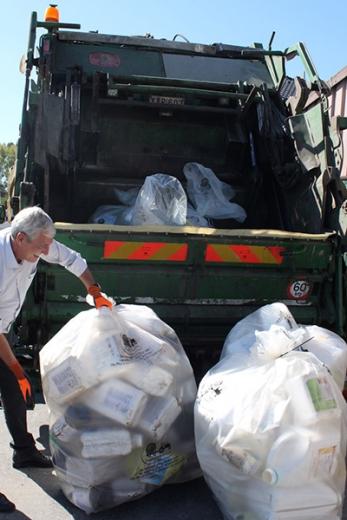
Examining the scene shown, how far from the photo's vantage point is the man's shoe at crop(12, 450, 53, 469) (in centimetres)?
280

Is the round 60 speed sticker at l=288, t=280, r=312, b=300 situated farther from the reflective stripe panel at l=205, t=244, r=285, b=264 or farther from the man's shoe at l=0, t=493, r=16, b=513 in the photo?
the man's shoe at l=0, t=493, r=16, b=513

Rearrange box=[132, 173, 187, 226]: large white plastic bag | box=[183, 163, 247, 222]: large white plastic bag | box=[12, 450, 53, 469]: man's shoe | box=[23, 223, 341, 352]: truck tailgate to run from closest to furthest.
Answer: box=[12, 450, 53, 469]: man's shoe
box=[23, 223, 341, 352]: truck tailgate
box=[132, 173, 187, 226]: large white plastic bag
box=[183, 163, 247, 222]: large white plastic bag

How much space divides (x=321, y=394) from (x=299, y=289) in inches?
55.7

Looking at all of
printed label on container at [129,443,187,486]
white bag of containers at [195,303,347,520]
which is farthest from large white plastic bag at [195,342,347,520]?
printed label on container at [129,443,187,486]

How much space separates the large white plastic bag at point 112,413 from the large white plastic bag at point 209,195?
1.73 metres

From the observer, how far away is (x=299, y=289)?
360 centimetres

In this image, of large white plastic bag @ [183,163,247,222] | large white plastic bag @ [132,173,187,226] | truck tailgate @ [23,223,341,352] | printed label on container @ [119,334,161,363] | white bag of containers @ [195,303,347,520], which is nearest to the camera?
white bag of containers @ [195,303,347,520]

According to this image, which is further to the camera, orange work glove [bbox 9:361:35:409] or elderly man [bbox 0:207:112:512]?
orange work glove [bbox 9:361:35:409]

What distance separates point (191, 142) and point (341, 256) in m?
1.56

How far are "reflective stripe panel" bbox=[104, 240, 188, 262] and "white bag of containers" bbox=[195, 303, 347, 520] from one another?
1.02 m

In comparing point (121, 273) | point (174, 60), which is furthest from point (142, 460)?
point (174, 60)

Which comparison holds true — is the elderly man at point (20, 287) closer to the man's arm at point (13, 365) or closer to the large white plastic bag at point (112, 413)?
the man's arm at point (13, 365)

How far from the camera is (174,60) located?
465 cm

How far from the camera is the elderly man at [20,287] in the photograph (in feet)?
8.34
